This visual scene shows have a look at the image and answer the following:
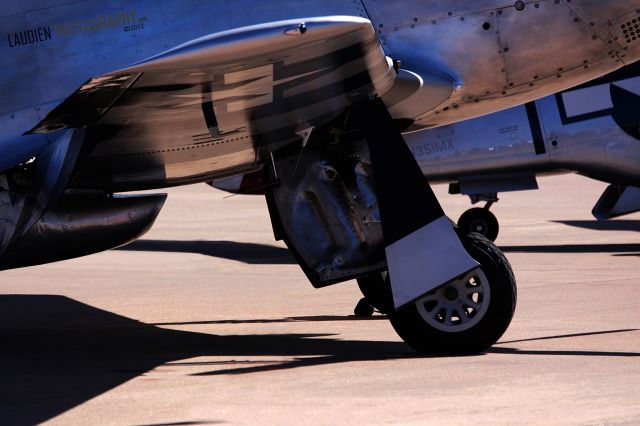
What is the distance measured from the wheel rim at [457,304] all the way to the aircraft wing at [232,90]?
4.62ft

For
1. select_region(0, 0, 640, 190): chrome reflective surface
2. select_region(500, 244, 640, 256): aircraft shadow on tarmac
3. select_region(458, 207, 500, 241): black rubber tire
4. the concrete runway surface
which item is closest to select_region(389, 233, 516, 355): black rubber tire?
the concrete runway surface

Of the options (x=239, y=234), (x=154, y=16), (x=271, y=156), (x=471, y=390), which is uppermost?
(x=154, y=16)

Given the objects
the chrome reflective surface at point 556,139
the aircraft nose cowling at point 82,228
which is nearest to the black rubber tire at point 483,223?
the chrome reflective surface at point 556,139

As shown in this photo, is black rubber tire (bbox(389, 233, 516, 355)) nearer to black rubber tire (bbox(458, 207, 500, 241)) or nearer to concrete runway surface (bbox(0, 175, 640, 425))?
concrete runway surface (bbox(0, 175, 640, 425))

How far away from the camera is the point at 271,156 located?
998 centimetres

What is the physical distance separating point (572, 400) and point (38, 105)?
4.51 meters

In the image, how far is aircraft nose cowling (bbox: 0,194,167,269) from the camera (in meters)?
9.73

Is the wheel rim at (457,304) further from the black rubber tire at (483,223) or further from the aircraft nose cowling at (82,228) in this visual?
the black rubber tire at (483,223)

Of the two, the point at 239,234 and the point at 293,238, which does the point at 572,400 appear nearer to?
the point at 293,238

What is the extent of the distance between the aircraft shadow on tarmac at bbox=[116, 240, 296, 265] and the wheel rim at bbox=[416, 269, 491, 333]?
26.6 ft

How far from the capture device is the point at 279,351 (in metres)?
9.48

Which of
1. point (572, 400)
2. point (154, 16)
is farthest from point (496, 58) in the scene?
point (572, 400)

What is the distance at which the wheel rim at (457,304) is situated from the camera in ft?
28.9

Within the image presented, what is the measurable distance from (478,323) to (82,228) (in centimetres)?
313
